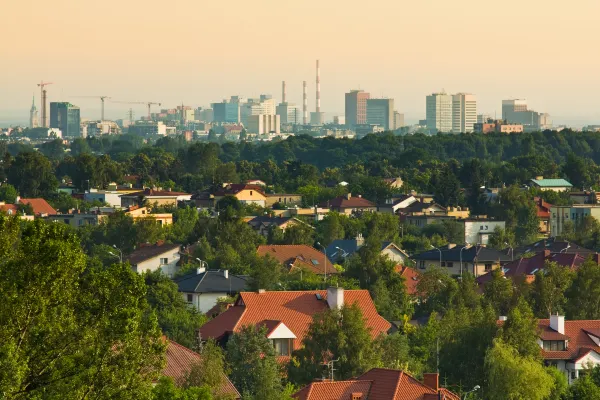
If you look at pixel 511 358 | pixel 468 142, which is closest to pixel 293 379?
pixel 511 358

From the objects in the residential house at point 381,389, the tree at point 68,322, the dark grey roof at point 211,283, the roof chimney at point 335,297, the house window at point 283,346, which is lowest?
the house window at point 283,346

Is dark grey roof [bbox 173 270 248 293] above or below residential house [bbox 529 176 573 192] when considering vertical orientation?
below

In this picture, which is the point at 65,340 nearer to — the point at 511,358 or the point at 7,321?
the point at 7,321

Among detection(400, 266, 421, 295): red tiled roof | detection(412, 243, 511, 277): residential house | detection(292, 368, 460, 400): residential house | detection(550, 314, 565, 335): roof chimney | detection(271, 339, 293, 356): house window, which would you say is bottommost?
detection(412, 243, 511, 277): residential house

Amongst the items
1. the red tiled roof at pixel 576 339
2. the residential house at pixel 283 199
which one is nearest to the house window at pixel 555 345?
the red tiled roof at pixel 576 339

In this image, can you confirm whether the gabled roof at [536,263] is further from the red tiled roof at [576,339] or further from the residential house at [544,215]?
the residential house at [544,215]

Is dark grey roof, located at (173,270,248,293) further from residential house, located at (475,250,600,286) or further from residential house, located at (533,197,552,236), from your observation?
residential house, located at (533,197,552,236)

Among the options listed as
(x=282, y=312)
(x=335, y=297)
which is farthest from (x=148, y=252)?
(x=335, y=297)

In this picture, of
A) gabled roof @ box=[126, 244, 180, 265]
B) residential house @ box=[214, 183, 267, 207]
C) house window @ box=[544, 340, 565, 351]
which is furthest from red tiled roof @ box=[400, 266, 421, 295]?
residential house @ box=[214, 183, 267, 207]
